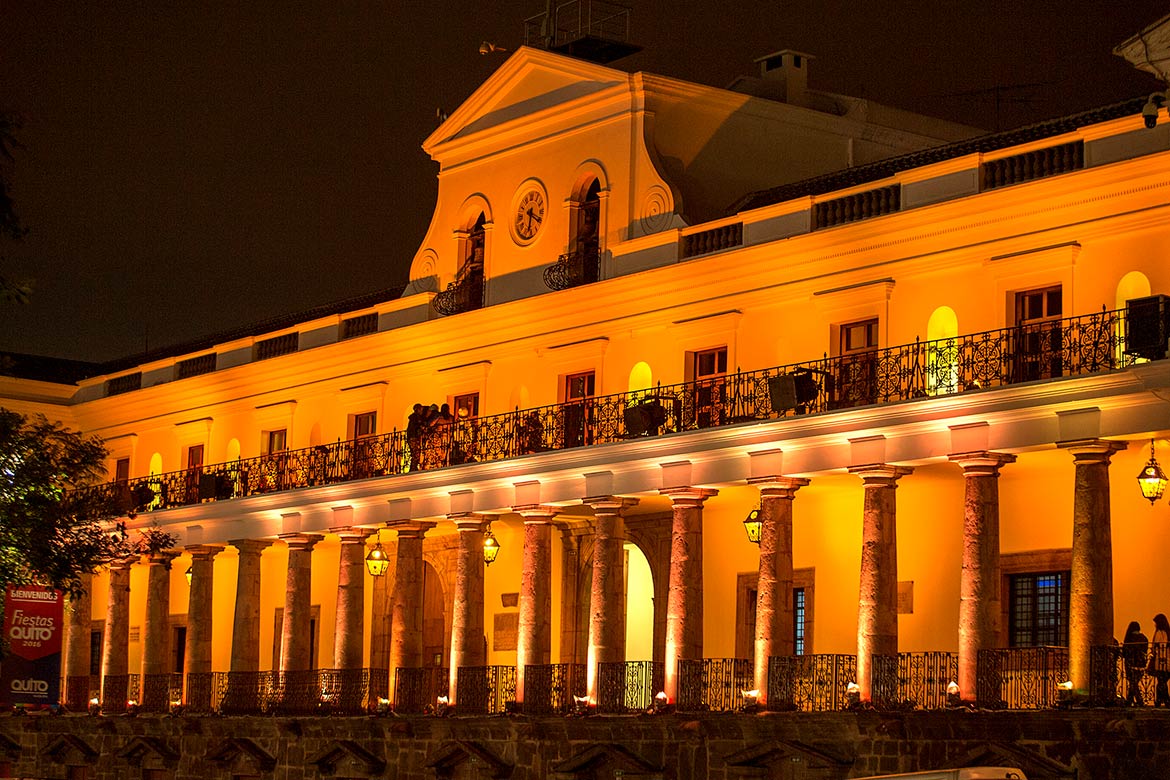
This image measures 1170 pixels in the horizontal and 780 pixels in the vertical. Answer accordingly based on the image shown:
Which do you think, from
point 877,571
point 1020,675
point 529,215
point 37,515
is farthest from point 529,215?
point 37,515

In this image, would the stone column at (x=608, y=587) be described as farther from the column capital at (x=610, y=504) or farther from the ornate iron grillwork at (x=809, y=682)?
the ornate iron grillwork at (x=809, y=682)

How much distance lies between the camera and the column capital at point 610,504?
3712 centimetres

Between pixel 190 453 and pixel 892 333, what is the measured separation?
24.0 meters

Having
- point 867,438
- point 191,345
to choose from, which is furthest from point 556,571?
point 191,345

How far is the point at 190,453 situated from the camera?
52.6 meters

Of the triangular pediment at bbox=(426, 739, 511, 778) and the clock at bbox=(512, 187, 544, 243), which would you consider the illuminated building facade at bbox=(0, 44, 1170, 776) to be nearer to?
the clock at bbox=(512, 187, 544, 243)

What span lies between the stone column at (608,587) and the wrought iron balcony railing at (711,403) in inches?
54.6

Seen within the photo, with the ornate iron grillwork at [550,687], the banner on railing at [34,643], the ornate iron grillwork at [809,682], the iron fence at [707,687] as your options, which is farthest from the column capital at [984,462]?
the banner on railing at [34,643]

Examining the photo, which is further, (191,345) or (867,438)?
(191,345)

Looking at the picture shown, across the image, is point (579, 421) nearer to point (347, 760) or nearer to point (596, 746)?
point (596, 746)

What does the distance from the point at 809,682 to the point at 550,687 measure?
20.9 ft

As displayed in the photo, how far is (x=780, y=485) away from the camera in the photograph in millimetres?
33969

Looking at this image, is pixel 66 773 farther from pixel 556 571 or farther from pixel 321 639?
pixel 556 571

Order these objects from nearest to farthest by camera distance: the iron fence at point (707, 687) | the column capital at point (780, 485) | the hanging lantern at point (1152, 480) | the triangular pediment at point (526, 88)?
the hanging lantern at point (1152, 480) → the column capital at point (780, 485) → the iron fence at point (707, 687) → the triangular pediment at point (526, 88)
